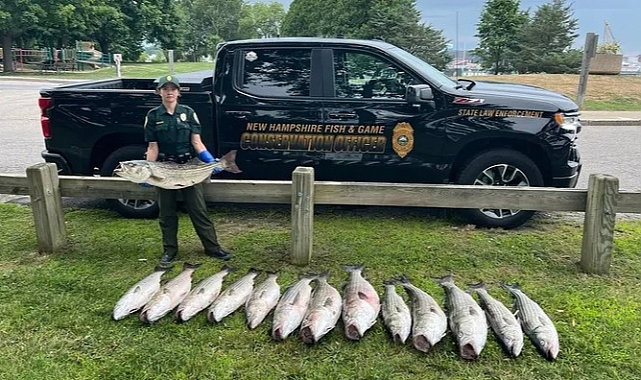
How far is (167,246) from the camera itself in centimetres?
521

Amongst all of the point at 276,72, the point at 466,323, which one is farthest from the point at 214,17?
the point at 466,323

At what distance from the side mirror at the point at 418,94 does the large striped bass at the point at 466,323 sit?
219 cm

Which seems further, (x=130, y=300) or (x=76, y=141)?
(x=76, y=141)

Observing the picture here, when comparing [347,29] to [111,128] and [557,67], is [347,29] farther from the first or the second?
[111,128]

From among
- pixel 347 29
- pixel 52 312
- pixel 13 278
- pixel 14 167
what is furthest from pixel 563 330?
pixel 347 29

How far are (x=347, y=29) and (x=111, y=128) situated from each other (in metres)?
53.3

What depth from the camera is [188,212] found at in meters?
5.15

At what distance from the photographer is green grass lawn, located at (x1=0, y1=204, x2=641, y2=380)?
3.58 metres

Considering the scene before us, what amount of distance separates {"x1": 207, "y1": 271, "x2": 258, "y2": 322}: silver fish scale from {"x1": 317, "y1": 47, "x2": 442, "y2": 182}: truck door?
198 cm

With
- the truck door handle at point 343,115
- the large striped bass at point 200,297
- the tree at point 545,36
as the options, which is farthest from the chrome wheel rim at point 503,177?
the tree at point 545,36

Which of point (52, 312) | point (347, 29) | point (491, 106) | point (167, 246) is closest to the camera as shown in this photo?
point (52, 312)

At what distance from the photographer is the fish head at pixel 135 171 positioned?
4590 mm

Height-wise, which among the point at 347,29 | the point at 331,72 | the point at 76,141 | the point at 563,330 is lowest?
the point at 563,330

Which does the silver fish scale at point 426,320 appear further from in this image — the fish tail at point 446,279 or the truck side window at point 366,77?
the truck side window at point 366,77
